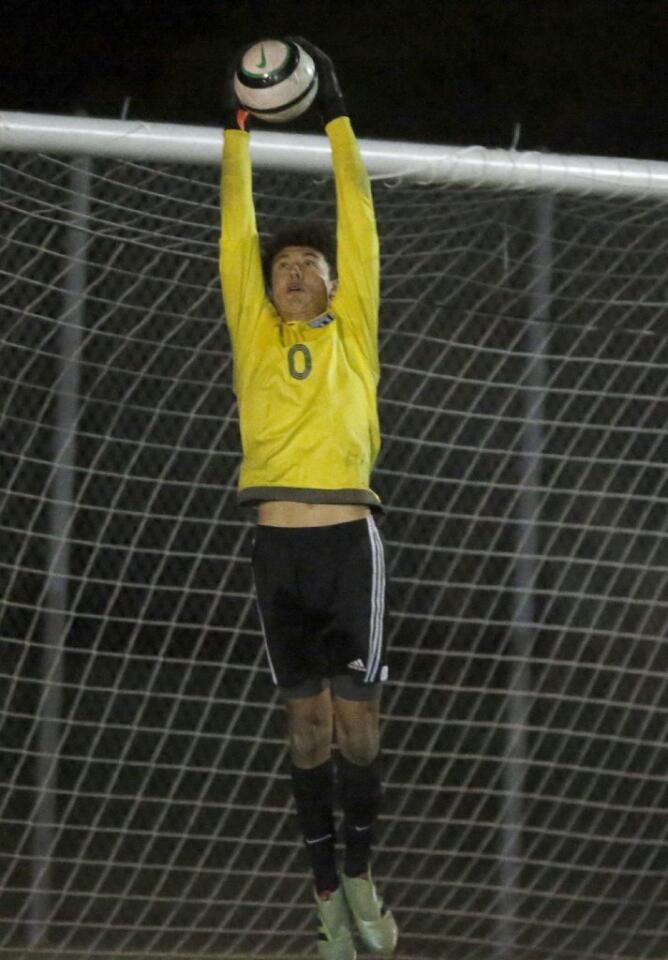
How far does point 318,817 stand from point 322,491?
0.85m

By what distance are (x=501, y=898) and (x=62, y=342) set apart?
95.6 inches

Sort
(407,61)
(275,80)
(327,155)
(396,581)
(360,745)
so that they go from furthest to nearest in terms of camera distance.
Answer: (407,61), (396,581), (327,155), (360,745), (275,80)

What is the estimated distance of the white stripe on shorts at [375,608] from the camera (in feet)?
11.3

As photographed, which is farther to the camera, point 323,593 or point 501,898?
point 501,898

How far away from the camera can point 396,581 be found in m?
5.02

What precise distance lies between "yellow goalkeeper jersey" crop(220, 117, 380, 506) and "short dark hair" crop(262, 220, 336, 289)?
90mm

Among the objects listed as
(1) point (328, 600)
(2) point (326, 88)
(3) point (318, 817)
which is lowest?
(3) point (318, 817)

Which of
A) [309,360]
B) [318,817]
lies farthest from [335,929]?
[309,360]

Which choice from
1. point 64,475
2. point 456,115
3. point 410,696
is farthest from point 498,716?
point 456,115

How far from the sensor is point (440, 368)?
249 inches

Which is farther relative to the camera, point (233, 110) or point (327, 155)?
point (327, 155)

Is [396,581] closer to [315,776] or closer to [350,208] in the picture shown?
[315,776]

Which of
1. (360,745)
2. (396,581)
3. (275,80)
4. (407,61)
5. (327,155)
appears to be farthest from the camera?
(407,61)

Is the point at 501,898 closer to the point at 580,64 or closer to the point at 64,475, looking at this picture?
the point at 64,475
